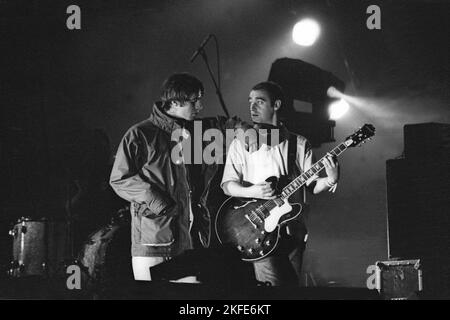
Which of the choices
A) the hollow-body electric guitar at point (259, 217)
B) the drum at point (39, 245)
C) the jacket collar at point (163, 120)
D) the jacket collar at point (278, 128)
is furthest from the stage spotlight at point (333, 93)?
the drum at point (39, 245)

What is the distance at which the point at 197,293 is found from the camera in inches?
131

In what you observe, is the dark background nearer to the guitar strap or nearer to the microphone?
the microphone

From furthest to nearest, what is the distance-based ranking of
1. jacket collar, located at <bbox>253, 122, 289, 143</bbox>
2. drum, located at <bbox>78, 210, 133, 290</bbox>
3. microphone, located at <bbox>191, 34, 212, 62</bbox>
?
microphone, located at <bbox>191, 34, 212, 62</bbox> → drum, located at <bbox>78, 210, 133, 290</bbox> → jacket collar, located at <bbox>253, 122, 289, 143</bbox>

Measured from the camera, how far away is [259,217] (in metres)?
4.47

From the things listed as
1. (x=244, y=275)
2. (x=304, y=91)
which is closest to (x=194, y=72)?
(x=304, y=91)

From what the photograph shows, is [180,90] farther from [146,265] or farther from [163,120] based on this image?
[146,265]

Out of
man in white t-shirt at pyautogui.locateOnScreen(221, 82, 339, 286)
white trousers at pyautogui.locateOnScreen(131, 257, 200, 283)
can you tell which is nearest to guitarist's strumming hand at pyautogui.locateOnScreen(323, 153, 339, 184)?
man in white t-shirt at pyautogui.locateOnScreen(221, 82, 339, 286)

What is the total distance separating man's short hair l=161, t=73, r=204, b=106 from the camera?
14.3ft

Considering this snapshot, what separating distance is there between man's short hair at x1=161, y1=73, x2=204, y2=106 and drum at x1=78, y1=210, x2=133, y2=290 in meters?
1.25

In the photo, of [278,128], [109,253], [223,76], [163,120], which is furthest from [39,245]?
[278,128]

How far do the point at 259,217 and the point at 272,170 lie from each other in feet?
1.25

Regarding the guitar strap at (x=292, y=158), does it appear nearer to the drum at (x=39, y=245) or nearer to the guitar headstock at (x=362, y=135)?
the guitar headstock at (x=362, y=135)

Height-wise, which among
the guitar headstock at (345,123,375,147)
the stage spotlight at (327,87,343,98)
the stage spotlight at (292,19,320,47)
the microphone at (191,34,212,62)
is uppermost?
the stage spotlight at (292,19,320,47)
